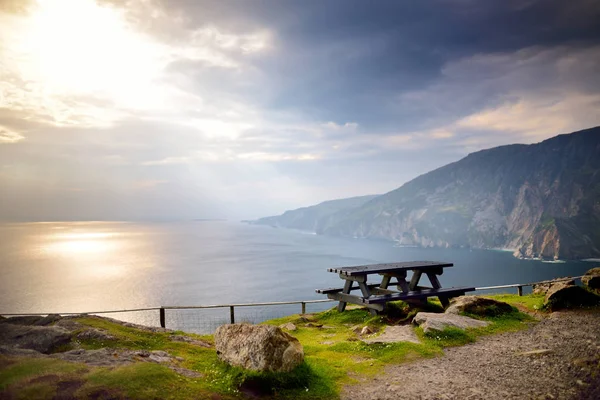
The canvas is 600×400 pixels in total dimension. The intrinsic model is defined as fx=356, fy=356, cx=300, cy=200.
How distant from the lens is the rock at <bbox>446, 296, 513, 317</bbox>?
14.4 metres

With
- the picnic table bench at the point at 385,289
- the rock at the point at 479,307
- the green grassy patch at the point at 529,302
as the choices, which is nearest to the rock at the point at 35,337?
the picnic table bench at the point at 385,289

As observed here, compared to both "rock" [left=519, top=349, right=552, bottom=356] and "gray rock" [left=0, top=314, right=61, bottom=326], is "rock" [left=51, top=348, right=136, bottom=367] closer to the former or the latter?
"gray rock" [left=0, top=314, right=61, bottom=326]

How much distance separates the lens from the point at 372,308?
51.6ft

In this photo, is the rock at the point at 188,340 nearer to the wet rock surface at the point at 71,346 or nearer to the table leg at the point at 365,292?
the wet rock surface at the point at 71,346

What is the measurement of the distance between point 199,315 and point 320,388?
77974 millimetres

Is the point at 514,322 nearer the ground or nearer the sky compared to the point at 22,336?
nearer the ground

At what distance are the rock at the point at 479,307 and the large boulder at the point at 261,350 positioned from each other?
8.71 m

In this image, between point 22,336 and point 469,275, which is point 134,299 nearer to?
point 22,336

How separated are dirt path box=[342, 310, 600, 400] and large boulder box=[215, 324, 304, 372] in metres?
1.46

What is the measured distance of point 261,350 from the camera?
26.8 ft

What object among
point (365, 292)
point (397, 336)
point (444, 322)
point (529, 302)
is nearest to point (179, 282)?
point (365, 292)

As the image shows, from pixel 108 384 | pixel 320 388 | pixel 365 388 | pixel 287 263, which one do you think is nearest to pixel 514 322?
pixel 365 388

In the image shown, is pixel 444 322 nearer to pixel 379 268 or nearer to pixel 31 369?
pixel 379 268

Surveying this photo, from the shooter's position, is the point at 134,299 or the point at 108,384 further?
the point at 134,299
